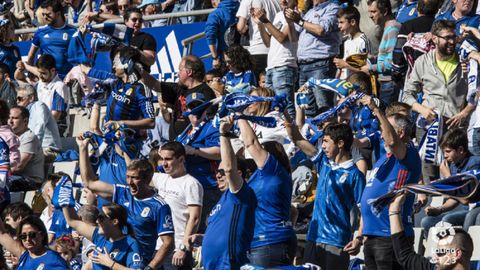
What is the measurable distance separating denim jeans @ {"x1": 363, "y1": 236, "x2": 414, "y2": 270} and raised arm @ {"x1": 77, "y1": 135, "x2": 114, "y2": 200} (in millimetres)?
2681

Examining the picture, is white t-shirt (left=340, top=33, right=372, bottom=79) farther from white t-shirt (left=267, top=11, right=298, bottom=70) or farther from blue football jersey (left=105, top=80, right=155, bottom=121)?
blue football jersey (left=105, top=80, right=155, bottom=121)

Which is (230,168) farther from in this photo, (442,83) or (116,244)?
(442,83)

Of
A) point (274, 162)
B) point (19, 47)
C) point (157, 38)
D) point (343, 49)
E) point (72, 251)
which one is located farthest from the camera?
point (19, 47)

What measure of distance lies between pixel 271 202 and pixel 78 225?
1.97 m

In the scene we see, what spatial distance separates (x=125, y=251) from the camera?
10508 millimetres

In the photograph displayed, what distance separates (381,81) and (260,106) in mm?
3015

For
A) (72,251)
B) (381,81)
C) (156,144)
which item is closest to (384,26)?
(381,81)

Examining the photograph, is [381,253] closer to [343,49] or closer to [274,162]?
[274,162]

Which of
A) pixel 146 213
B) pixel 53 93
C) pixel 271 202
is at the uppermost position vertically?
pixel 271 202

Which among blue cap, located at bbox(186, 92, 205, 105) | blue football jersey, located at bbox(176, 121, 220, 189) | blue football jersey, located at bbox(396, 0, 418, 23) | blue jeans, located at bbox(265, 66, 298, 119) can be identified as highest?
blue football jersey, located at bbox(396, 0, 418, 23)

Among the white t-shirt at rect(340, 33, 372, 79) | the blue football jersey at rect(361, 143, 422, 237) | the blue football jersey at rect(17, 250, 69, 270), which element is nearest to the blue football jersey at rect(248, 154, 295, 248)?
the blue football jersey at rect(361, 143, 422, 237)

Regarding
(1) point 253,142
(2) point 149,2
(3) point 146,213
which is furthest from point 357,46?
(2) point 149,2

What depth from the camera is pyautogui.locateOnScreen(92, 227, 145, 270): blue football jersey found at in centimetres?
1046

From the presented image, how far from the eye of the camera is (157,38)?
17125 millimetres
